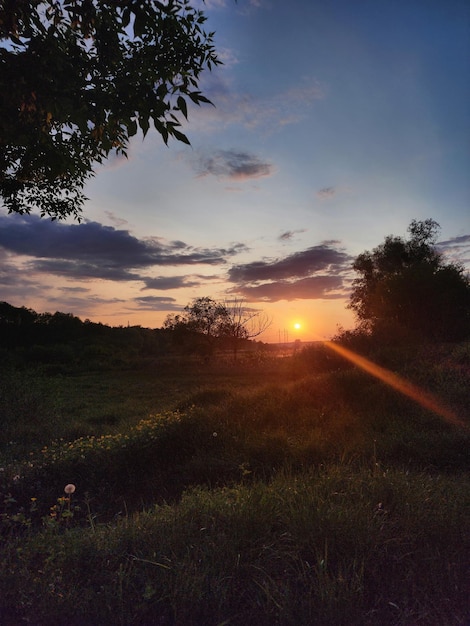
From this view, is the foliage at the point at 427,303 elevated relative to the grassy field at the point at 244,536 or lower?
elevated

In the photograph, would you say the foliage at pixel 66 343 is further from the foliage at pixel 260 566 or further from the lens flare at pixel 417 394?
the foliage at pixel 260 566

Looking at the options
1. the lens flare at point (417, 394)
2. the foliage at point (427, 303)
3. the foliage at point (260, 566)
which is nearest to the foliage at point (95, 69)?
the foliage at point (260, 566)

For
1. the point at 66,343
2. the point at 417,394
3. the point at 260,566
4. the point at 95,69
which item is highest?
the point at 95,69

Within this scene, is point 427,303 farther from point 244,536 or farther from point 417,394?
point 244,536

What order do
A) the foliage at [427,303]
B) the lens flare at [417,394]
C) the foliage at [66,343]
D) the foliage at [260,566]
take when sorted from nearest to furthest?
the foliage at [260,566] → the lens flare at [417,394] → the foliage at [427,303] → the foliage at [66,343]

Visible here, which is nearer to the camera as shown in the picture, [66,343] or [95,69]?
[95,69]

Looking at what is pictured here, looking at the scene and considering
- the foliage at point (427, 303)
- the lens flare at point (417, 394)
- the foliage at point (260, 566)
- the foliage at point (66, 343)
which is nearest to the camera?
the foliage at point (260, 566)

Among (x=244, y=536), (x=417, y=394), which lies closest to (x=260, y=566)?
(x=244, y=536)

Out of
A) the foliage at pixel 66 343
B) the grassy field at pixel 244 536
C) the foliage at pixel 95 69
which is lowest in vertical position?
the grassy field at pixel 244 536

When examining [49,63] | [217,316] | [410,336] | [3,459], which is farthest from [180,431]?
[217,316]

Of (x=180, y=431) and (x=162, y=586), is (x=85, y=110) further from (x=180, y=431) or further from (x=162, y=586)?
(x=180, y=431)

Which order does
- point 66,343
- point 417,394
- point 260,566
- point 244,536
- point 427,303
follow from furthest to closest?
1. point 66,343
2. point 427,303
3. point 417,394
4. point 244,536
5. point 260,566

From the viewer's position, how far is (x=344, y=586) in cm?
284

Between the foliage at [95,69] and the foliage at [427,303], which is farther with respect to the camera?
the foliage at [427,303]
